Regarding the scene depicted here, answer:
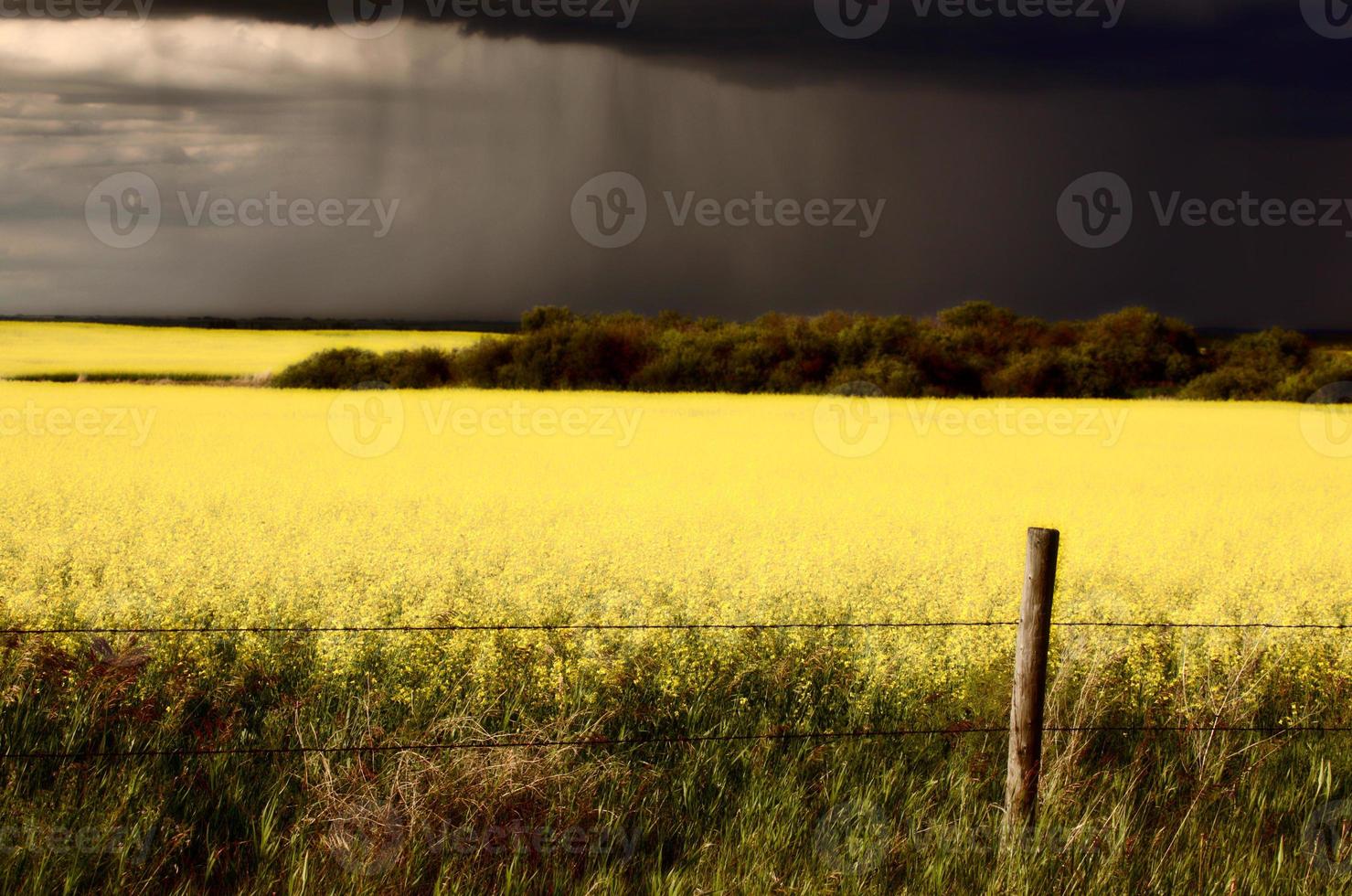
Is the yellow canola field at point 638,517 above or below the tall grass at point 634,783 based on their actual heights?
above

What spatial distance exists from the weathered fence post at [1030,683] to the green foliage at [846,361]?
97.7 ft

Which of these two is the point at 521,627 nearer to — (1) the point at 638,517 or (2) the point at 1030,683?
(2) the point at 1030,683

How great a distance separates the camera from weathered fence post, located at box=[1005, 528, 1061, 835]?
4.17 meters

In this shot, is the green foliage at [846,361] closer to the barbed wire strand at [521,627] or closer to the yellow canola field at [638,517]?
the yellow canola field at [638,517]

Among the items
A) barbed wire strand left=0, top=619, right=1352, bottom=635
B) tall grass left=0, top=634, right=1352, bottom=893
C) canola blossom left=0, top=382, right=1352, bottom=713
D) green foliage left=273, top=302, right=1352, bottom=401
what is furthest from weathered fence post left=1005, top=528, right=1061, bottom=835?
green foliage left=273, top=302, right=1352, bottom=401

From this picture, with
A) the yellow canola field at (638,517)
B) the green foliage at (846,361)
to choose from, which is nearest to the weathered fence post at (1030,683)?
the yellow canola field at (638,517)

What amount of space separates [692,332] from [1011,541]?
26184mm

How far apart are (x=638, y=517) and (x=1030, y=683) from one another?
23.3ft

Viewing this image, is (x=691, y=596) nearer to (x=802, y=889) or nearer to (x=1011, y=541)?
(x=802, y=889)

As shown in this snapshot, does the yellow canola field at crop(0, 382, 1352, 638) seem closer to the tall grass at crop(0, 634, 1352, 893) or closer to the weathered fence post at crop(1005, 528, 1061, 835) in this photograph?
the tall grass at crop(0, 634, 1352, 893)

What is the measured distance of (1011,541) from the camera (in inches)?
414

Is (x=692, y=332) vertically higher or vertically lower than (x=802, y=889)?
higher

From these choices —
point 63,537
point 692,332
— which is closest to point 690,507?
point 63,537

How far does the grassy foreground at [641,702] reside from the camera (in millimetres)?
4020
